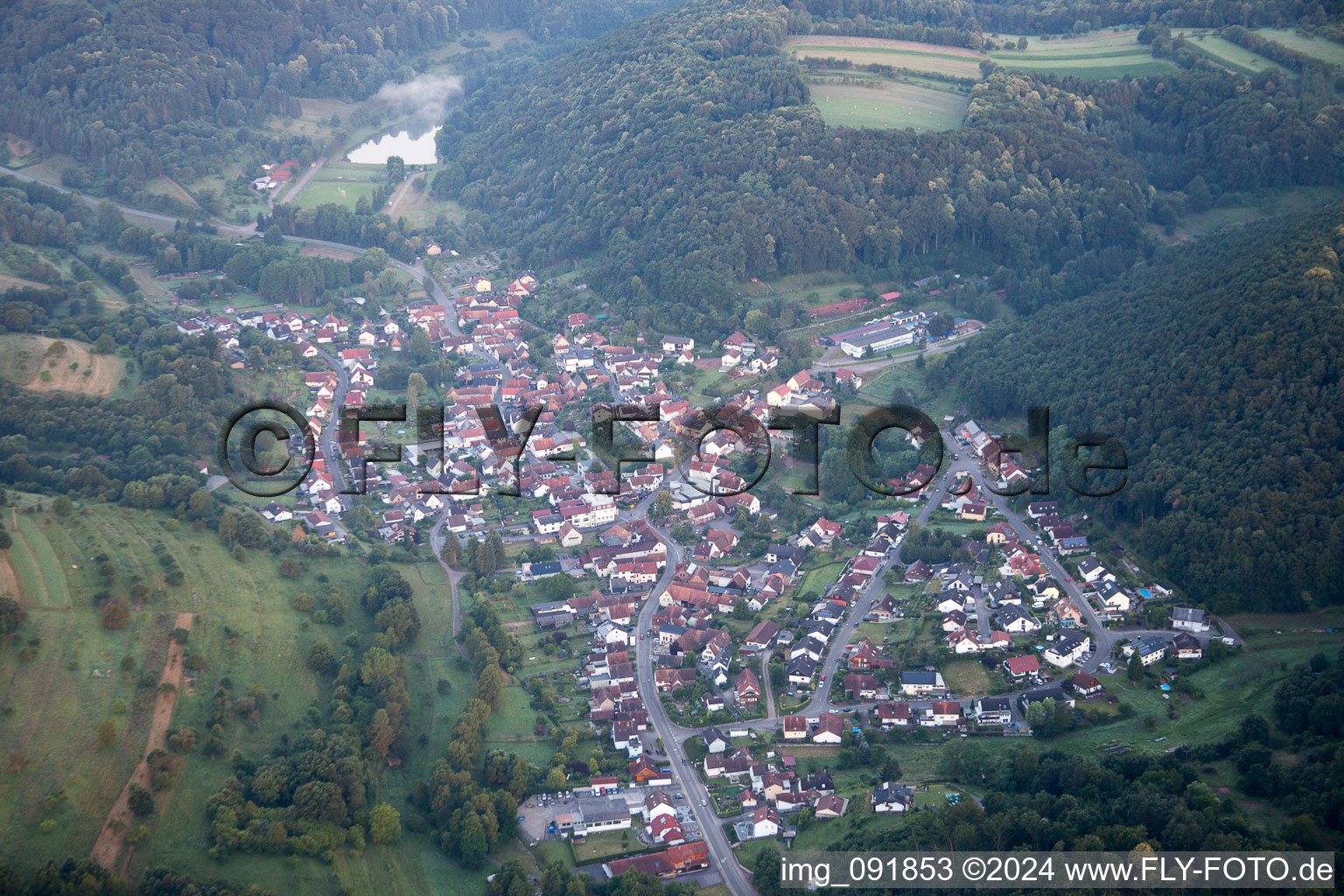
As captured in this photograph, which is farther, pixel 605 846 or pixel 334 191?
pixel 334 191

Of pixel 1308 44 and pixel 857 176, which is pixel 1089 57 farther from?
pixel 857 176

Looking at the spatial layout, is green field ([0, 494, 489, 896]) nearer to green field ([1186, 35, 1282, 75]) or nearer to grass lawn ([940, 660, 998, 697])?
grass lawn ([940, 660, 998, 697])

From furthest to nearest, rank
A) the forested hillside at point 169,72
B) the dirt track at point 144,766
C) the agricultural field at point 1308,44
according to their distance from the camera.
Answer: the forested hillside at point 169,72 → the agricultural field at point 1308,44 → the dirt track at point 144,766

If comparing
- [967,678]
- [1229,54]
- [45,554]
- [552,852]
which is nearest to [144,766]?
[45,554]

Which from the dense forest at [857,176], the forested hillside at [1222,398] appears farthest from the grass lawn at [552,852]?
the dense forest at [857,176]

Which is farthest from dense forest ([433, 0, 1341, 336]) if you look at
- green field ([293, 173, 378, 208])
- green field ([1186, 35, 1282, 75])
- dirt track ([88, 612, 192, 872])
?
dirt track ([88, 612, 192, 872])

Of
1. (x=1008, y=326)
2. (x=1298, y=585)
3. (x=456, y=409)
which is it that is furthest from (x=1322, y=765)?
(x=456, y=409)

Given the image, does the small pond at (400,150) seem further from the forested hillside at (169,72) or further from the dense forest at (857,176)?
the dense forest at (857,176)

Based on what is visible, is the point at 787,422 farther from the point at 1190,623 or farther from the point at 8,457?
the point at 8,457
